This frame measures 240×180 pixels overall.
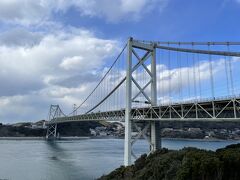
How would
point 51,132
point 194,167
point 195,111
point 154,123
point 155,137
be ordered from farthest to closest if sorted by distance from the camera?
point 51,132 < point 154,123 < point 155,137 < point 195,111 < point 194,167

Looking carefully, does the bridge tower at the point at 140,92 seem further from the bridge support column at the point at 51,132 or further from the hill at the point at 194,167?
the bridge support column at the point at 51,132

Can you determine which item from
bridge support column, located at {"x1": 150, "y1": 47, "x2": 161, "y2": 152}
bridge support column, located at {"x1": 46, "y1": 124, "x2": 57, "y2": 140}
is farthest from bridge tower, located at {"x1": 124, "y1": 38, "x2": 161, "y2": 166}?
bridge support column, located at {"x1": 46, "y1": 124, "x2": 57, "y2": 140}

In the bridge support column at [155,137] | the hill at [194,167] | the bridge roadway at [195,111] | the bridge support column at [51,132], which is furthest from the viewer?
the bridge support column at [51,132]

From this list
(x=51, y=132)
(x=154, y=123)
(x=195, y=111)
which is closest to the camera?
(x=195, y=111)

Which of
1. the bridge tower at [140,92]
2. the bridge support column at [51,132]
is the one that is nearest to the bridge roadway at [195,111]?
the bridge tower at [140,92]

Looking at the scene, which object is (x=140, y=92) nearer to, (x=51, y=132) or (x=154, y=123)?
(x=154, y=123)

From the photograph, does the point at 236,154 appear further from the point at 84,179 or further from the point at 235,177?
the point at 84,179

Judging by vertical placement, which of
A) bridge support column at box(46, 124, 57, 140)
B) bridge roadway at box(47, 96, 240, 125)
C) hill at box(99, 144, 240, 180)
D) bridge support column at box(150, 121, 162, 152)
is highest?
bridge support column at box(46, 124, 57, 140)

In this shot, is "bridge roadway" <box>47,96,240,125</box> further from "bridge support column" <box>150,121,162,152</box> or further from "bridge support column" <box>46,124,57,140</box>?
"bridge support column" <box>46,124,57,140</box>

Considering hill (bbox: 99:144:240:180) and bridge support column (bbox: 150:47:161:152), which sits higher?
bridge support column (bbox: 150:47:161:152)

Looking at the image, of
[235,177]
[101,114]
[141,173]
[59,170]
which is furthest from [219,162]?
[101,114]

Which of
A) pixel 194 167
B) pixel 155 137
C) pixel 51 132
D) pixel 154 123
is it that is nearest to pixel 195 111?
pixel 154 123

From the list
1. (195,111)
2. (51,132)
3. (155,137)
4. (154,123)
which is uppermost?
(51,132)

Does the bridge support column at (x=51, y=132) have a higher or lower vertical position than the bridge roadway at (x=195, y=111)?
higher
